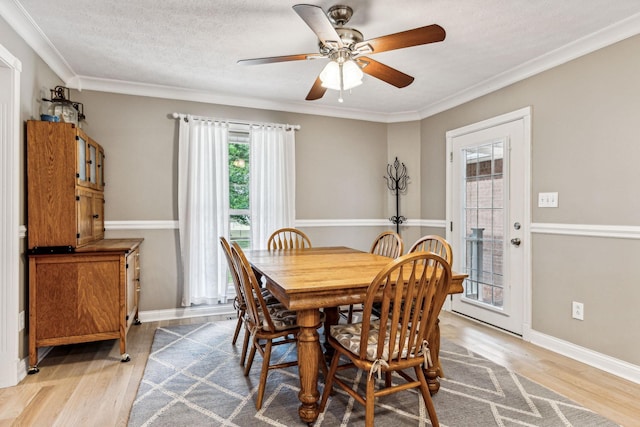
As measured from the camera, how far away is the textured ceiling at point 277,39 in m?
2.18

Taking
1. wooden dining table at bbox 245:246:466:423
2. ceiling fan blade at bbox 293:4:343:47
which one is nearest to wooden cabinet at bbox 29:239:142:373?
wooden dining table at bbox 245:246:466:423

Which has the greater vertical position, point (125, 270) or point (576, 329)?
point (125, 270)

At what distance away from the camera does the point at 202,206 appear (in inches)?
145

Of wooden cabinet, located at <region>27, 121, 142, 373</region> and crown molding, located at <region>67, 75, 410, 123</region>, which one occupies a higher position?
crown molding, located at <region>67, 75, 410, 123</region>

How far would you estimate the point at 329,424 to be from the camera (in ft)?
5.90

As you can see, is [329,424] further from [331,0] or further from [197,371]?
[331,0]

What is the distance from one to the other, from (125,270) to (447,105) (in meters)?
3.57

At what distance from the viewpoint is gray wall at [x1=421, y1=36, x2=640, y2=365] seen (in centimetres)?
237

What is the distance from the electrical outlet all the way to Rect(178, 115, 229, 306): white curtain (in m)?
3.11

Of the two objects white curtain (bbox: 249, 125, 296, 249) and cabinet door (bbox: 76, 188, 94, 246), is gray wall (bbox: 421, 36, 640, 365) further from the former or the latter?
cabinet door (bbox: 76, 188, 94, 246)

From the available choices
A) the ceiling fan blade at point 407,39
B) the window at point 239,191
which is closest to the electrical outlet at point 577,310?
the ceiling fan blade at point 407,39

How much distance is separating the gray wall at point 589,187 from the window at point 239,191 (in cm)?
276

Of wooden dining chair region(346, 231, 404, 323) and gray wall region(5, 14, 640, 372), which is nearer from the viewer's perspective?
gray wall region(5, 14, 640, 372)

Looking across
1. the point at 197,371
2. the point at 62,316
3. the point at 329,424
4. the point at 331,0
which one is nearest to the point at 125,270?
the point at 62,316
